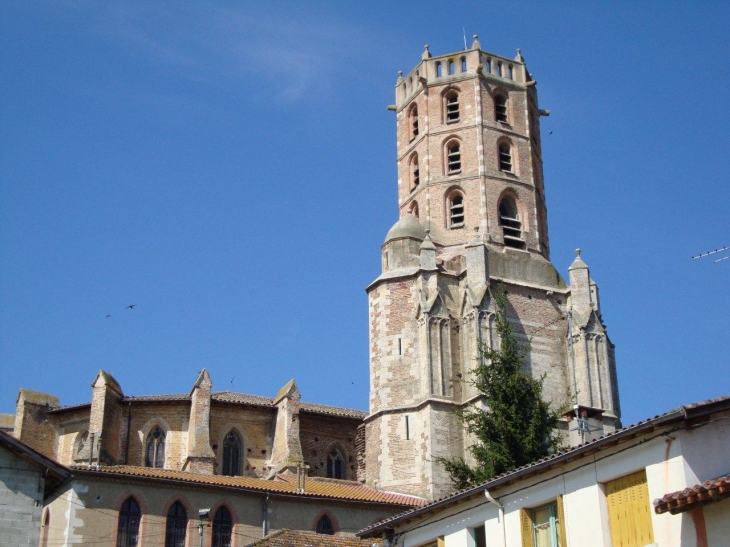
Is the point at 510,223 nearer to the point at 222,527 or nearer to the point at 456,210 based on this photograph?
the point at 456,210

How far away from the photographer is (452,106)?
54.2 m

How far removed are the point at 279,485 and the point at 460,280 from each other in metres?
12.6

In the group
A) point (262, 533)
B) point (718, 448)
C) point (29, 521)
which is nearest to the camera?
point (718, 448)

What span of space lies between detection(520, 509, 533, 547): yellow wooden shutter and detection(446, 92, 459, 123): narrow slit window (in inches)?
1390

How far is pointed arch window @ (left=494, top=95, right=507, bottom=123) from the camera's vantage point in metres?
54.1

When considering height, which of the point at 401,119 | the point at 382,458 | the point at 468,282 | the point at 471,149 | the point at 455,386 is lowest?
the point at 382,458

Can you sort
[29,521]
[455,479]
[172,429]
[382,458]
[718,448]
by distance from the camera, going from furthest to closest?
[172,429]
[382,458]
[455,479]
[29,521]
[718,448]

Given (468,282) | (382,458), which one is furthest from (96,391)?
(468,282)

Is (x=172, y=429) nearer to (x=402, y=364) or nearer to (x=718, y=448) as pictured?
(x=402, y=364)

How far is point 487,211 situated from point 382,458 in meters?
12.6

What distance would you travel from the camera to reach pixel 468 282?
46125mm

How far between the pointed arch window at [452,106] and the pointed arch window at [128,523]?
25.9m

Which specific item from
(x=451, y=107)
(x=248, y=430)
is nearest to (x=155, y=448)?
(x=248, y=430)

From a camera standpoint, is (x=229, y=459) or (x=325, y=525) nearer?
(x=325, y=525)
